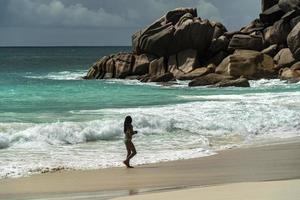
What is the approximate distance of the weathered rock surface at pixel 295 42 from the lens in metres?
40.4

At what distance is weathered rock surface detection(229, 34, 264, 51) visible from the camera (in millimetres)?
43594

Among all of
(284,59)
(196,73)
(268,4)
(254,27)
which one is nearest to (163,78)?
(196,73)

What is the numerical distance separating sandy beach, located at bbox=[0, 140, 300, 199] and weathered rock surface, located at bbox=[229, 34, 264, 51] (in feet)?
97.8

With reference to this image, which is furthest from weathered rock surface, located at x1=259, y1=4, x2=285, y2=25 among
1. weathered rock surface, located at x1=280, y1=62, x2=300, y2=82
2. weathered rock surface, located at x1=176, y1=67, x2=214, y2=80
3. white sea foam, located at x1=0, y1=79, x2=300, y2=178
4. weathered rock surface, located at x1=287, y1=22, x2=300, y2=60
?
white sea foam, located at x1=0, y1=79, x2=300, y2=178

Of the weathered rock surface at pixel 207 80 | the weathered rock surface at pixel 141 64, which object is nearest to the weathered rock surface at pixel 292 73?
the weathered rock surface at pixel 207 80

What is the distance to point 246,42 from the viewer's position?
44062mm

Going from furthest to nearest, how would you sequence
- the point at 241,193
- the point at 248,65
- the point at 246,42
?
the point at 246,42 → the point at 248,65 → the point at 241,193

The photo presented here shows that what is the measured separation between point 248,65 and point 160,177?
29.4 m

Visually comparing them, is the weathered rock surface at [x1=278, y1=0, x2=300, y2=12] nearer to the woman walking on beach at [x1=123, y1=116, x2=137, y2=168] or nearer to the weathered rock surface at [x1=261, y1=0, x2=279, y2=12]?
the weathered rock surface at [x1=261, y1=0, x2=279, y2=12]

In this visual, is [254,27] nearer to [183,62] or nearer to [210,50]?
[210,50]

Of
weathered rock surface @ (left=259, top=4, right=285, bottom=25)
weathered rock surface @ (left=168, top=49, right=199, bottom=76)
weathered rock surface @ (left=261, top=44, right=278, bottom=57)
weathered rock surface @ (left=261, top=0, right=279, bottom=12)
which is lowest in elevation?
weathered rock surface @ (left=168, top=49, right=199, bottom=76)

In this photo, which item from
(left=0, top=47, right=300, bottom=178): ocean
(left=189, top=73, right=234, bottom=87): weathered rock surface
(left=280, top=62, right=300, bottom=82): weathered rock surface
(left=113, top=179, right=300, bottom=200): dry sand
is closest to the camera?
(left=113, top=179, right=300, bottom=200): dry sand

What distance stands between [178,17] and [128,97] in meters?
18.1

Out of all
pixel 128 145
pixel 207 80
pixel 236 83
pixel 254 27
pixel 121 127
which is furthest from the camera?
pixel 254 27
